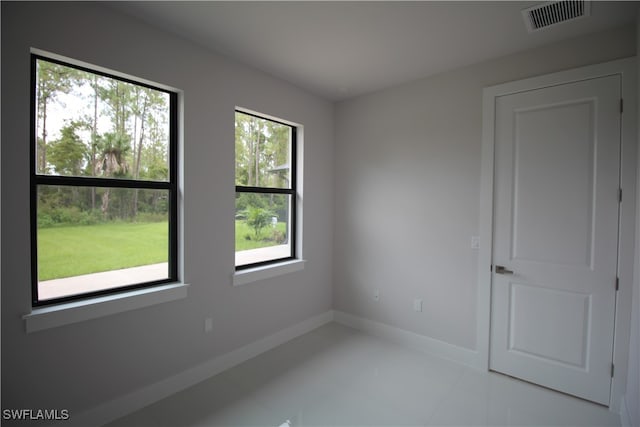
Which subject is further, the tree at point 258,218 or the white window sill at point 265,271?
the tree at point 258,218

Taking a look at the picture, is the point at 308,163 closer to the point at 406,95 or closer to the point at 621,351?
the point at 406,95

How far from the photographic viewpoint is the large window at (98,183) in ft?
6.08

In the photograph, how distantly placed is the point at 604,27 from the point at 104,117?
3.49m

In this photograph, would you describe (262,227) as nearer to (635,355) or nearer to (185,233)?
(185,233)

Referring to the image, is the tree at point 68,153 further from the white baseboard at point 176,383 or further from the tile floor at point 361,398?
the tile floor at point 361,398

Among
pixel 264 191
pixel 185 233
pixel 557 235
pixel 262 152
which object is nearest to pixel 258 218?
pixel 264 191

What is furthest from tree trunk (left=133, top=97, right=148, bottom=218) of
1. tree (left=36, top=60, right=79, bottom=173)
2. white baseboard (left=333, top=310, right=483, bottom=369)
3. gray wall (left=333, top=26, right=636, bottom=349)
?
white baseboard (left=333, top=310, right=483, bottom=369)

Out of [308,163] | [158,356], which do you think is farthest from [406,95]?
[158,356]

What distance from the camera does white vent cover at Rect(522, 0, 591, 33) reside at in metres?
1.90

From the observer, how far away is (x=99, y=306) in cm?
195

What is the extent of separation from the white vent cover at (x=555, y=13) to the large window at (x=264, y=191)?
2204mm

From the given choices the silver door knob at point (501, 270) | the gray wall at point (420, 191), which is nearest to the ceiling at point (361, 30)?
the gray wall at point (420, 191)

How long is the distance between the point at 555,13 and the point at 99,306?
3440 millimetres

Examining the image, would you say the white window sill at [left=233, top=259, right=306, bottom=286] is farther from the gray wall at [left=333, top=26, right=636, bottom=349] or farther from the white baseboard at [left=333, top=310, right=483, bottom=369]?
the white baseboard at [left=333, top=310, right=483, bottom=369]
